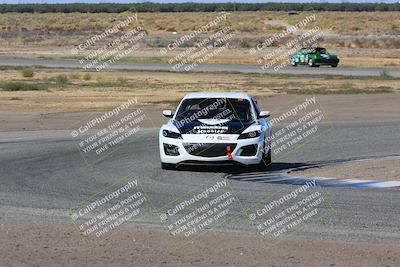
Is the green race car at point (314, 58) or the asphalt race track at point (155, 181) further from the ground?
the asphalt race track at point (155, 181)

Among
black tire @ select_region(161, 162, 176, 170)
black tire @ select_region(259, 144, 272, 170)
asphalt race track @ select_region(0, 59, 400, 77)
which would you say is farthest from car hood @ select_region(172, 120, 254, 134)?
asphalt race track @ select_region(0, 59, 400, 77)

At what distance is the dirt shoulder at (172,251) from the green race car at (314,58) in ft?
171

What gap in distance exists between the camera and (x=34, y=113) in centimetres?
3150

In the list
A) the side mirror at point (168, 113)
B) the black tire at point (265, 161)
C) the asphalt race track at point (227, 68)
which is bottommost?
the asphalt race track at point (227, 68)

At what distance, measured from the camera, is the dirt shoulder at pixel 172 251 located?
9141 mm

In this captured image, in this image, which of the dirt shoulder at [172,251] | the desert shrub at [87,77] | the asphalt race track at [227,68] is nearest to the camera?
the dirt shoulder at [172,251]

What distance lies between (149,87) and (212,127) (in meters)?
26.6

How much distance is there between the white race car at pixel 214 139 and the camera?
54.4ft

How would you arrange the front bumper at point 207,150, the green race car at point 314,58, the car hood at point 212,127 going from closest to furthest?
1. the front bumper at point 207,150
2. the car hood at point 212,127
3. the green race car at point 314,58

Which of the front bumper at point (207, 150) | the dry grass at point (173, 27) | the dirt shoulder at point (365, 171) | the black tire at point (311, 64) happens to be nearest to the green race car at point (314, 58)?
the black tire at point (311, 64)

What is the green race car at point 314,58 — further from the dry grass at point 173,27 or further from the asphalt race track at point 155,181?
the asphalt race track at point 155,181

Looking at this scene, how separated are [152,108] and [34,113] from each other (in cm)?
411

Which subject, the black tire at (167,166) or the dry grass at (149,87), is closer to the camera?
the black tire at (167,166)

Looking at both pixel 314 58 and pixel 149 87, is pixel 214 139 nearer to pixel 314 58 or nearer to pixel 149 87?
pixel 149 87
